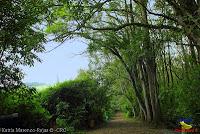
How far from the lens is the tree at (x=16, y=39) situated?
11.0 m

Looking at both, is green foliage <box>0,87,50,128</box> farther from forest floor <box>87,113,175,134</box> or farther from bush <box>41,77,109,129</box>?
forest floor <box>87,113,175,134</box>

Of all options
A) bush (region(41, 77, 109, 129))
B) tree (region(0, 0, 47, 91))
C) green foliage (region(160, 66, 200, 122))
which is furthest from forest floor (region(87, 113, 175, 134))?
tree (region(0, 0, 47, 91))

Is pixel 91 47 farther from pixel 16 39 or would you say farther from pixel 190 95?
pixel 16 39

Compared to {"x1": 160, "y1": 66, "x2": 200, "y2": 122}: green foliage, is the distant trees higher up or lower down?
higher up

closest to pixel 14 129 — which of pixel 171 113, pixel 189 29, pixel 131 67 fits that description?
pixel 189 29

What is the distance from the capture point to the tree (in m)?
11.0

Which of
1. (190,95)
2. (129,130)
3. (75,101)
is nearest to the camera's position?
(190,95)

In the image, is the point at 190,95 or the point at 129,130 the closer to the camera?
the point at 190,95

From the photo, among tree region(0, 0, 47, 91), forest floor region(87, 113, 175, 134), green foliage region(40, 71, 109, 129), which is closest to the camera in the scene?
tree region(0, 0, 47, 91)

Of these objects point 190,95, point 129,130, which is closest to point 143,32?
point 190,95

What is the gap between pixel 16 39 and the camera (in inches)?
449

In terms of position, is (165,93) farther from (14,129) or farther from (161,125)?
(14,129)

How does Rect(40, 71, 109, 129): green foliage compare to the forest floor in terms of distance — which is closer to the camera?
the forest floor

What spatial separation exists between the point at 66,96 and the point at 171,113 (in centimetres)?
699
